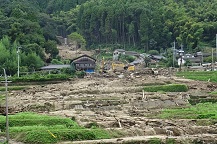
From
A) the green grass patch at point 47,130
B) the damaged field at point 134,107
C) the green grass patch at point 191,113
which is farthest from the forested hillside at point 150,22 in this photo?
the green grass patch at point 47,130

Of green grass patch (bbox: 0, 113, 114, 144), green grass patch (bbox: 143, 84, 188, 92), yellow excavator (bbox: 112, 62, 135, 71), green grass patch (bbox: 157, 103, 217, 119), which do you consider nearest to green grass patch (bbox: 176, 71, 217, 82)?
green grass patch (bbox: 143, 84, 188, 92)

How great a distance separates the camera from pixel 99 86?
4569cm

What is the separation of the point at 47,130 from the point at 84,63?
45537 millimetres

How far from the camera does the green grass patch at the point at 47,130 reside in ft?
66.0

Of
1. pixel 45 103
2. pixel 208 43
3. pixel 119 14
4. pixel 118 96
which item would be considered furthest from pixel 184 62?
pixel 45 103

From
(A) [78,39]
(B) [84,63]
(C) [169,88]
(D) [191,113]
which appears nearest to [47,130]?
(D) [191,113]

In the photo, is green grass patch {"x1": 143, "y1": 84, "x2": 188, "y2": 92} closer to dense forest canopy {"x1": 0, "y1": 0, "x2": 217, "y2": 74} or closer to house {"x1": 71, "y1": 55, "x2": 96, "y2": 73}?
house {"x1": 71, "y1": 55, "x2": 96, "y2": 73}

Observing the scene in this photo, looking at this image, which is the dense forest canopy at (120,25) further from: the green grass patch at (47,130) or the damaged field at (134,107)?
the green grass patch at (47,130)

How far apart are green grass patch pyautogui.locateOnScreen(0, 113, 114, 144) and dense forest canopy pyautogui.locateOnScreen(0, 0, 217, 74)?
132ft

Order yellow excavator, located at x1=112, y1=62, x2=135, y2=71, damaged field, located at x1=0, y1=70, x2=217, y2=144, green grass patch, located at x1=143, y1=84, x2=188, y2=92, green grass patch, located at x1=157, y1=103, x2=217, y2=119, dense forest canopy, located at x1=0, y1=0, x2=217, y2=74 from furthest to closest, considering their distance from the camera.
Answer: dense forest canopy, located at x1=0, y1=0, x2=217, y2=74
yellow excavator, located at x1=112, y1=62, x2=135, y2=71
green grass patch, located at x1=143, y1=84, x2=188, y2=92
green grass patch, located at x1=157, y1=103, x2=217, y2=119
damaged field, located at x1=0, y1=70, x2=217, y2=144

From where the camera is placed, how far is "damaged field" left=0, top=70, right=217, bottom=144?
22266mm

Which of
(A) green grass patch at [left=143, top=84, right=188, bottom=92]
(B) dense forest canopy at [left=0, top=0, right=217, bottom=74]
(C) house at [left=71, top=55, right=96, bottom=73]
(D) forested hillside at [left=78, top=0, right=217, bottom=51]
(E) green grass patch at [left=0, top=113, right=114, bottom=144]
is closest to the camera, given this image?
(E) green grass patch at [left=0, top=113, right=114, bottom=144]

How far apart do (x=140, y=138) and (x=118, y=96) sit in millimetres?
17895

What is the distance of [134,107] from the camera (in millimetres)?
32406
